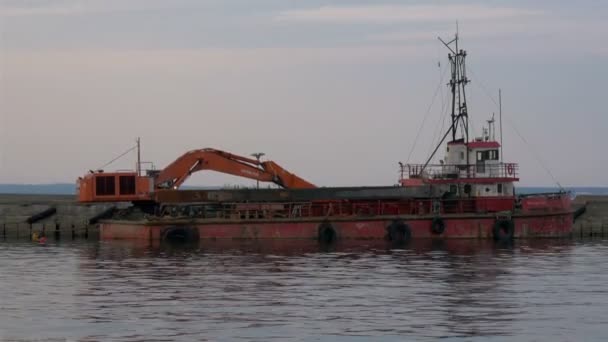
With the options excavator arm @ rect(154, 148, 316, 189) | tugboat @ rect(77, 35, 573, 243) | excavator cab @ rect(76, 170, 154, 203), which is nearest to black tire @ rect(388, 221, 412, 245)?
tugboat @ rect(77, 35, 573, 243)

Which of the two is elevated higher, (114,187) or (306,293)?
(114,187)

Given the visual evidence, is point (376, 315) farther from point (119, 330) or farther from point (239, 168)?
point (239, 168)

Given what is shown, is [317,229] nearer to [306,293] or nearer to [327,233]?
[327,233]

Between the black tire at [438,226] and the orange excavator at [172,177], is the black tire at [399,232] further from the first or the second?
the orange excavator at [172,177]

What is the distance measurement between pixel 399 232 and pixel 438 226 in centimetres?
180

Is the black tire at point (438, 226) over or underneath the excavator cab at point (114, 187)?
underneath

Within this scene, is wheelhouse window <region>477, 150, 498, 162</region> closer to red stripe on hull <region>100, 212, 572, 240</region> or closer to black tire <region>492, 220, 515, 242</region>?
red stripe on hull <region>100, 212, 572, 240</region>

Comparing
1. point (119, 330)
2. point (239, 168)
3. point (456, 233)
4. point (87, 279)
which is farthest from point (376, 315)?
point (239, 168)

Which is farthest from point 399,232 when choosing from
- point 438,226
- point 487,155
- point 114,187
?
point 114,187

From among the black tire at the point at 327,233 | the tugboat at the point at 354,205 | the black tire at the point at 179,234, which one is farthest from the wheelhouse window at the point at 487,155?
the black tire at the point at 179,234

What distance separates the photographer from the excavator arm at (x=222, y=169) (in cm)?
5703

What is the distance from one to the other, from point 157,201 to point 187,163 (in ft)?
10.6

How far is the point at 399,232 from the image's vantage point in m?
52.8

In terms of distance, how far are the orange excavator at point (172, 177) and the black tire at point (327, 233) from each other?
5.10m
